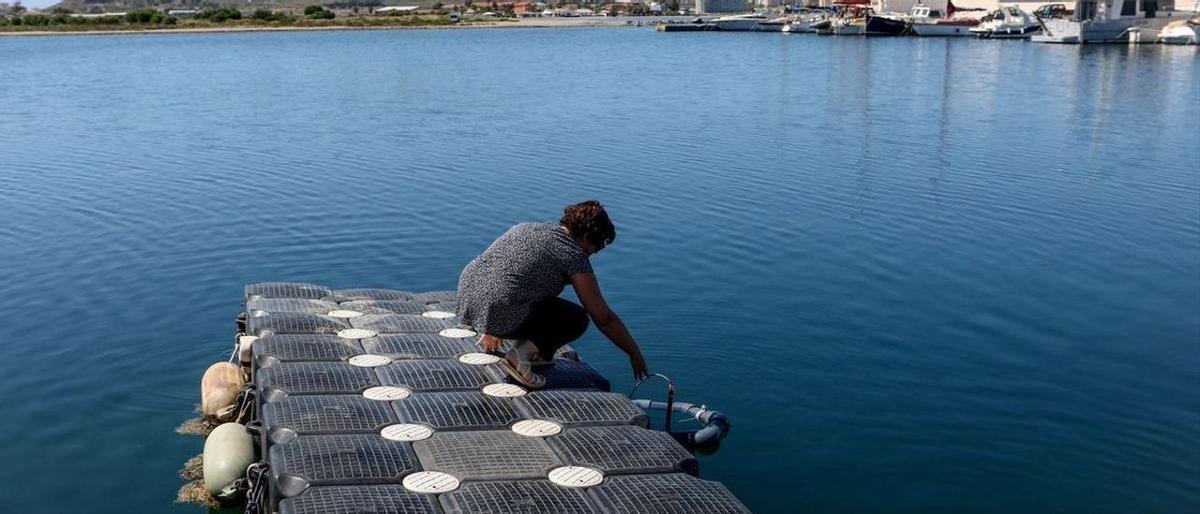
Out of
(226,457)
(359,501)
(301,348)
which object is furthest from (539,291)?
(226,457)

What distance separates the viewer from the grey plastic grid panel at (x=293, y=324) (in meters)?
9.95

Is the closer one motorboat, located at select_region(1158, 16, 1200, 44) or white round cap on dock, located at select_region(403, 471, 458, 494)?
white round cap on dock, located at select_region(403, 471, 458, 494)

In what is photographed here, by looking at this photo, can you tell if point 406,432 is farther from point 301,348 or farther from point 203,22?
point 203,22

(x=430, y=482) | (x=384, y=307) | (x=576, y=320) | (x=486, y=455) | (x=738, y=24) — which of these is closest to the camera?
(x=430, y=482)

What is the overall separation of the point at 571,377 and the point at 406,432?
1739 millimetres

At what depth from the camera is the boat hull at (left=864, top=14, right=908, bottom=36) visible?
91438 mm

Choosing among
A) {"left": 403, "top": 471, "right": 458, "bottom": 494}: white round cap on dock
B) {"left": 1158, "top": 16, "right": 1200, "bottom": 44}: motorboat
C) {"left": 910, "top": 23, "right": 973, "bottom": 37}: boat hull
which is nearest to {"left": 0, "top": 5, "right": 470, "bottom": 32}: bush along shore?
{"left": 910, "top": 23, "right": 973, "bottom": 37}: boat hull

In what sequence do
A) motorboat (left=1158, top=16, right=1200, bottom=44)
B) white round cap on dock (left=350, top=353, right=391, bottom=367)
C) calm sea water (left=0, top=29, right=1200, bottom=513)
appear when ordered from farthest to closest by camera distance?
motorboat (left=1158, top=16, right=1200, bottom=44) → calm sea water (left=0, top=29, right=1200, bottom=513) → white round cap on dock (left=350, top=353, right=391, bottom=367)

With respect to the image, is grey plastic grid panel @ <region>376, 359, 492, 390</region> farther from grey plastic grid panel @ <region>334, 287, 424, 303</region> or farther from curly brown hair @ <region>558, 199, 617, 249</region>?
grey plastic grid panel @ <region>334, 287, 424, 303</region>

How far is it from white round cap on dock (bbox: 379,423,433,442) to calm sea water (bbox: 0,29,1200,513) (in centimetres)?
247

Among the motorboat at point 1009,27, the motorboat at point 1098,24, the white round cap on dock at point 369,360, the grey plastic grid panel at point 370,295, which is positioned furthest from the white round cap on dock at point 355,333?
the motorboat at point 1009,27

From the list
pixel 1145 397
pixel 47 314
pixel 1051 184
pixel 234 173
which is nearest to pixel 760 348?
pixel 1145 397

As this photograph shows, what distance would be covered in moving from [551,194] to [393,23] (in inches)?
4351

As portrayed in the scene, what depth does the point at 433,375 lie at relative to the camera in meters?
8.77
